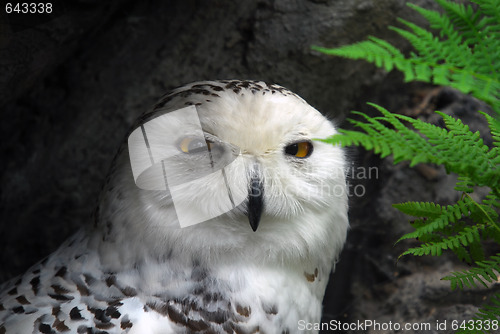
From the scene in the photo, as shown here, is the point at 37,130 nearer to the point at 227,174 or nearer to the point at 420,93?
the point at 227,174

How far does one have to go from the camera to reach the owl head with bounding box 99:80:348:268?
1.55 meters

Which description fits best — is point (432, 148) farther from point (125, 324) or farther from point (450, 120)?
point (125, 324)

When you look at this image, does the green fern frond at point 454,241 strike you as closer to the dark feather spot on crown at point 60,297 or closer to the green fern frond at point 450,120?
the green fern frond at point 450,120

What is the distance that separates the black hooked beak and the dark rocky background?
2.93ft

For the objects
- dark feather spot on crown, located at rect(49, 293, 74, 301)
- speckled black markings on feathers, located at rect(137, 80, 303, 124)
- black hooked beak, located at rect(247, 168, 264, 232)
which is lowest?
dark feather spot on crown, located at rect(49, 293, 74, 301)

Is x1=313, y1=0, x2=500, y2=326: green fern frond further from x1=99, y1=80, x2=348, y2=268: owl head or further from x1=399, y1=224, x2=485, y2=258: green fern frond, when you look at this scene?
x1=99, y1=80, x2=348, y2=268: owl head

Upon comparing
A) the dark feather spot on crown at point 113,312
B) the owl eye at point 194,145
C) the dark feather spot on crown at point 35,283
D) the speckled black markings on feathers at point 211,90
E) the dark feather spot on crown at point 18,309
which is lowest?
the dark feather spot on crown at point 18,309

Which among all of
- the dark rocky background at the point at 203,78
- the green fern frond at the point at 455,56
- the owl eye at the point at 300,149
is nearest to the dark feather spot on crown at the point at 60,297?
the owl eye at the point at 300,149

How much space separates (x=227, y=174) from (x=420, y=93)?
5.35 ft

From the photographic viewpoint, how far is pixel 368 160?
272cm

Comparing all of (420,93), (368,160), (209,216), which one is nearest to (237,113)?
(209,216)

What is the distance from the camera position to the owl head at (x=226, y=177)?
1.55 meters

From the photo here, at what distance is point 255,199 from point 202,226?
21cm

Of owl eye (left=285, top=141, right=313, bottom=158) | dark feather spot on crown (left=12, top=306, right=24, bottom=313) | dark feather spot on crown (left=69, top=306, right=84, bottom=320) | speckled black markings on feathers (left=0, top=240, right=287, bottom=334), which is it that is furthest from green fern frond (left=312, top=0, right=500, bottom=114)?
dark feather spot on crown (left=12, top=306, right=24, bottom=313)
